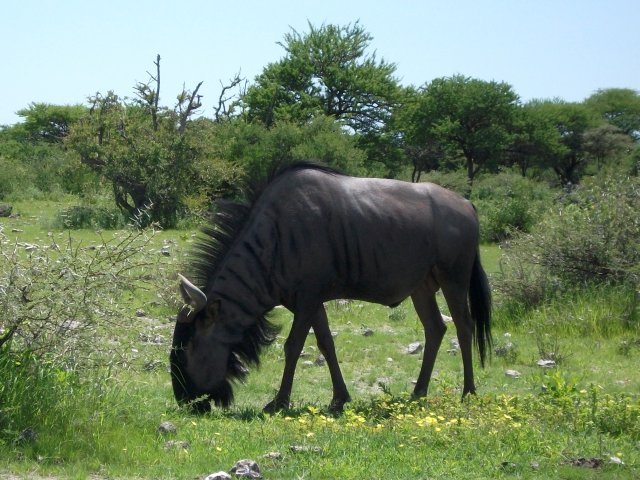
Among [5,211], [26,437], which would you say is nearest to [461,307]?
[26,437]

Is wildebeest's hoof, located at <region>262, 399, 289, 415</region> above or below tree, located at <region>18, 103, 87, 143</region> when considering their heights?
below

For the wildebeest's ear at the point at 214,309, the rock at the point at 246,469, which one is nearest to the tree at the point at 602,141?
the wildebeest's ear at the point at 214,309

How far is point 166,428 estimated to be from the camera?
20.7ft

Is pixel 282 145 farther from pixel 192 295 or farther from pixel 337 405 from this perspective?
pixel 192 295

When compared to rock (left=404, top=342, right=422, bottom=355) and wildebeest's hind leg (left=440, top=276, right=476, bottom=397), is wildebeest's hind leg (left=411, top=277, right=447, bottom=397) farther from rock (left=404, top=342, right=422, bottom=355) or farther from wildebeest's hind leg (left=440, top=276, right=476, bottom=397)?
rock (left=404, top=342, right=422, bottom=355)

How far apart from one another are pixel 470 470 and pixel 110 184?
73.4 feet

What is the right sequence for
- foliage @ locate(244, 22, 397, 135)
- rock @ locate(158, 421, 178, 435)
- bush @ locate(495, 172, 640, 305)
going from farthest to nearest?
1. foliage @ locate(244, 22, 397, 135)
2. bush @ locate(495, 172, 640, 305)
3. rock @ locate(158, 421, 178, 435)

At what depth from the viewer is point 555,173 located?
178 ft

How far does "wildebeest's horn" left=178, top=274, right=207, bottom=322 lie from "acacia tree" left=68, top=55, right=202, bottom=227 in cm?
1757

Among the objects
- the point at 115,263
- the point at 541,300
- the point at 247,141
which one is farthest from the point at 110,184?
the point at 115,263

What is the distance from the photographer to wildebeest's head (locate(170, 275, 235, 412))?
7.65 m

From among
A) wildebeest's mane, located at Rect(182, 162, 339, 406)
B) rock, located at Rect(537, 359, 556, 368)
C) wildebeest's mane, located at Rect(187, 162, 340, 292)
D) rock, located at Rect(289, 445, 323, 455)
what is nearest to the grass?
rock, located at Rect(289, 445, 323, 455)

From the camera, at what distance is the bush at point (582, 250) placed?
1282 centimetres

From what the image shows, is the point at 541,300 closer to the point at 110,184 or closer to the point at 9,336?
the point at 9,336
